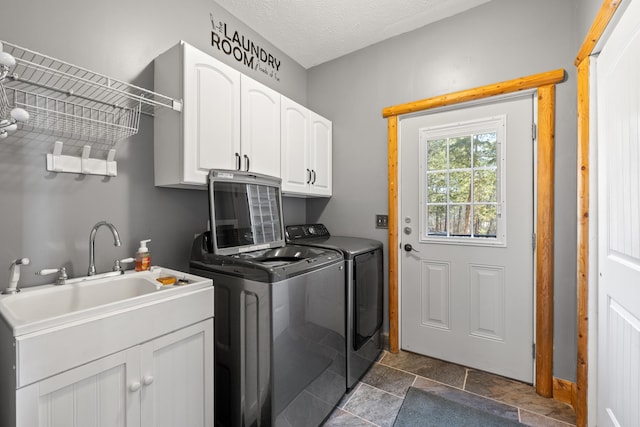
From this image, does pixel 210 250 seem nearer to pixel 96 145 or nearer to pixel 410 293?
pixel 96 145

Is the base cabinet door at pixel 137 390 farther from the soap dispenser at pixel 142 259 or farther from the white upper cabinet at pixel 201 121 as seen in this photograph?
the white upper cabinet at pixel 201 121

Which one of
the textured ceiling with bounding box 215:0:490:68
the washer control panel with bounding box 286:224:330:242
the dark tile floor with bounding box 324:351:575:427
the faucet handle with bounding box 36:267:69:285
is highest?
the textured ceiling with bounding box 215:0:490:68

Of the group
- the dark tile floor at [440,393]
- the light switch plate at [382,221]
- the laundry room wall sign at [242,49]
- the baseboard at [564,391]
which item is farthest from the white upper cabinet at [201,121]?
the baseboard at [564,391]

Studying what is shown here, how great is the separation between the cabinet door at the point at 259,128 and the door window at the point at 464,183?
1218 mm

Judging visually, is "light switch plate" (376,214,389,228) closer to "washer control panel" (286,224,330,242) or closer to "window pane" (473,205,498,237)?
"washer control panel" (286,224,330,242)

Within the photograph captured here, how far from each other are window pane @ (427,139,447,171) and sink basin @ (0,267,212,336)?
191 cm

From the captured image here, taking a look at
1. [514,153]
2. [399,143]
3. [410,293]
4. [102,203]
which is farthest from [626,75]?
[102,203]

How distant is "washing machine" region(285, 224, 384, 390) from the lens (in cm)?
191

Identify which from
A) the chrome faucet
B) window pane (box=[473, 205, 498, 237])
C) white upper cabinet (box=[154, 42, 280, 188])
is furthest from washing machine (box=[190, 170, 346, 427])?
window pane (box=[473, 205, 498, 237])

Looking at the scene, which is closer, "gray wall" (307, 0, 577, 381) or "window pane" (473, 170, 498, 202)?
"gray wall" (307, 0, 577, 381)

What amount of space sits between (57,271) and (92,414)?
652 millimetres

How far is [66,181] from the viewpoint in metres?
1.38

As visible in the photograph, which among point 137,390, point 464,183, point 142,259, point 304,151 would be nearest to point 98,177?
point 142,259

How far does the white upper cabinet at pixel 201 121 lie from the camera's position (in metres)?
1.52
